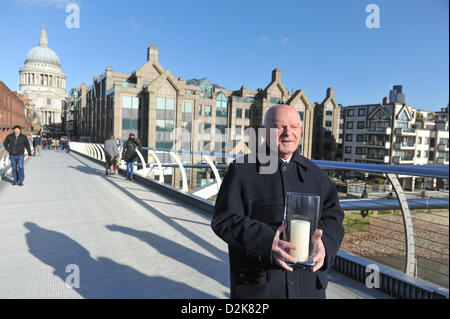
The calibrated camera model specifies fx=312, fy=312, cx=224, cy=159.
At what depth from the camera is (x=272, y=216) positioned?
1609 millimetres

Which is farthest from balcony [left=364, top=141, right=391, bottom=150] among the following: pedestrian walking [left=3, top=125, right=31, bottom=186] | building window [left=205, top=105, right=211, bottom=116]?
pedestrian walking [left=3, top=125, right=31, bottom=186]

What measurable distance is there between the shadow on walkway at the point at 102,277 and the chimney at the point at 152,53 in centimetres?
4693

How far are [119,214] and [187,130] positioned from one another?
42.2 m

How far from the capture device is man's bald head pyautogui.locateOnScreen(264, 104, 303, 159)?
5.50ft

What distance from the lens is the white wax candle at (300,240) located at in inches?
56.3

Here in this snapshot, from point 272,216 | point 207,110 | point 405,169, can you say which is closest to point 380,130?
point 207,110

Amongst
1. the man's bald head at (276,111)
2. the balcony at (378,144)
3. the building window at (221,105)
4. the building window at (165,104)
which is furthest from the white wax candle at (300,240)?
the balcony at (378,144)

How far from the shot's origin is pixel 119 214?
555cm

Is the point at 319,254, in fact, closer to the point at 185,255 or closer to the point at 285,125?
the point at 285,125

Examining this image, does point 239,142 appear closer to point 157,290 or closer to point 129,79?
point 129,79

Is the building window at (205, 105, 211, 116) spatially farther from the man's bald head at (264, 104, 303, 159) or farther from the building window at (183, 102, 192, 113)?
the man's bald head at (264, 104, 303, 159)

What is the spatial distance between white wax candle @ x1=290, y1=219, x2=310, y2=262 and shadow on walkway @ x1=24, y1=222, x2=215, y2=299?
1.60m
